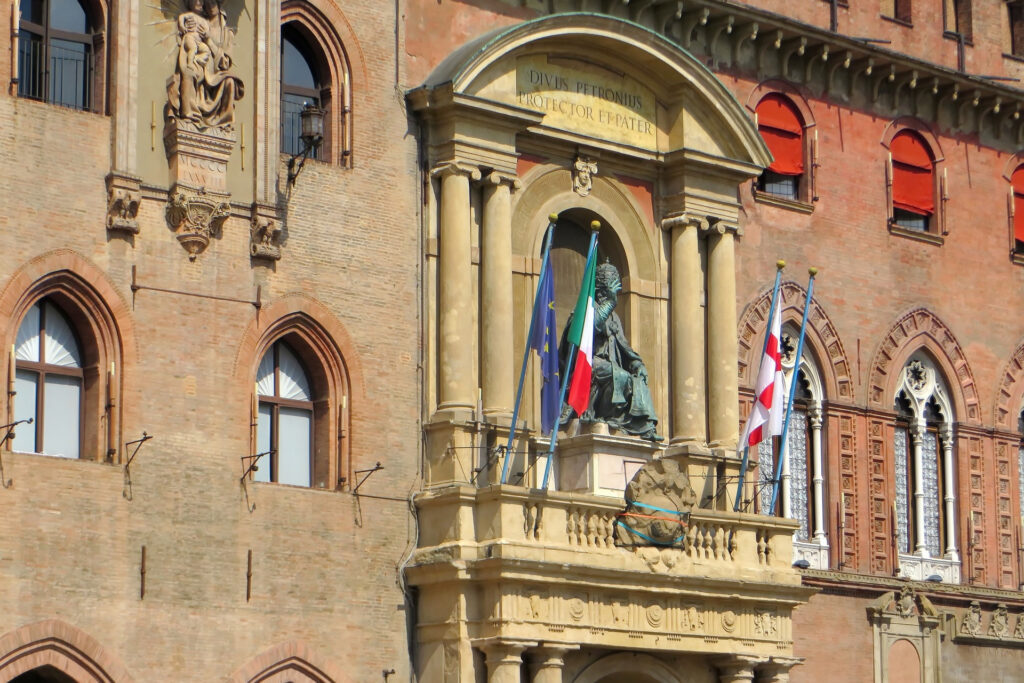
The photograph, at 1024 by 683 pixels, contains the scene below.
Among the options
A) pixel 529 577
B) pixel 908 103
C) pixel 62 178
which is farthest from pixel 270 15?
pixel 908 103

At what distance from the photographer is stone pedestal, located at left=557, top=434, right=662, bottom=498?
26.8 metres

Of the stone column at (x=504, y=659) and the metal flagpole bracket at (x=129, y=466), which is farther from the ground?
the metal flagpole bracket at (x=129, y=466)

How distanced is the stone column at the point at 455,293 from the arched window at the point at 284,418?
1.65 meters

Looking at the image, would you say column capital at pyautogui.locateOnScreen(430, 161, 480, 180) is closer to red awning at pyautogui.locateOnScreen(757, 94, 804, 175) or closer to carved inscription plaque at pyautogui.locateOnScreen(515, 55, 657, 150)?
carved inscription plaque at pyautogui.locateOnScreen(515, 55, 657, 150)

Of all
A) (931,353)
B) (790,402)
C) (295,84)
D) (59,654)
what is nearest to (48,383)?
(59,654)

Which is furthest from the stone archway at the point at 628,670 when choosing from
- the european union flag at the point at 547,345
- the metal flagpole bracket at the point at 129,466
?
the metal flagpole bracket at the point at 129,466

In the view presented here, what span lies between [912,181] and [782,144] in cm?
266

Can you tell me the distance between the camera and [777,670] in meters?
27.9

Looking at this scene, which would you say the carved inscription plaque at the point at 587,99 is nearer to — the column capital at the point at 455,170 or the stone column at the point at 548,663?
the column capital at the point at 455,170

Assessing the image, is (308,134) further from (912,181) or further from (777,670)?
(912,181)

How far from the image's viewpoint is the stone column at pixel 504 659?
25.0 m

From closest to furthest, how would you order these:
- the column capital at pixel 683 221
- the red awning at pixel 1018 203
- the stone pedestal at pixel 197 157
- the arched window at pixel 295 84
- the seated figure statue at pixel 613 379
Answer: the stone pedestal at pixel 197 157, the arched window at pixel 295 84, the seated figure statue at pixel 613 379, the column capital at pixel 683 221, the red awning at pixel 1018 203

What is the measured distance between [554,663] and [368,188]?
5.94 metres

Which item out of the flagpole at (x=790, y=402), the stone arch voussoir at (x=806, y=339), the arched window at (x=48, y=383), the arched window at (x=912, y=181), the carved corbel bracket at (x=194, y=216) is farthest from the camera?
the arched window at (x=912, y=181)
